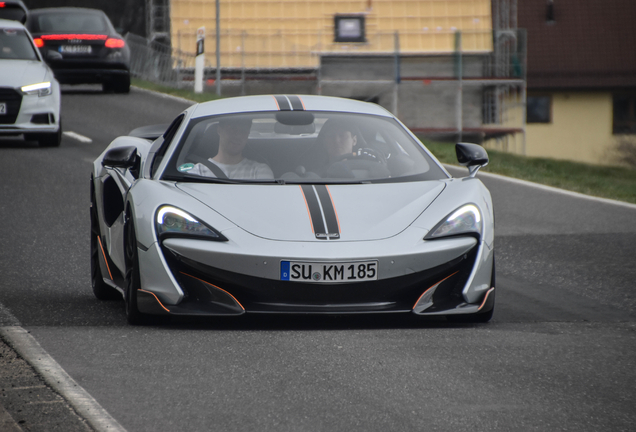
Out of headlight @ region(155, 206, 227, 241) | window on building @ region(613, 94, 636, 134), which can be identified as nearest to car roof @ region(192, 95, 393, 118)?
headlight @ region(155, 206, 227, 241)

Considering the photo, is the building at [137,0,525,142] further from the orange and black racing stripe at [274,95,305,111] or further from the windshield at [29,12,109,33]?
the orange and black racing stripe at [274,95,305,111]

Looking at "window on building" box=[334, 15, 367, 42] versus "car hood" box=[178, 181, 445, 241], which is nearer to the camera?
"car hood" box=[178, 181, 445, 241]

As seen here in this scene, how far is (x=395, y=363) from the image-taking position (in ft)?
16.2

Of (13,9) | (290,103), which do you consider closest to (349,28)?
(13,9)

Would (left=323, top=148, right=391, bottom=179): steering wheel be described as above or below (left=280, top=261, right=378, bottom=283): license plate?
above

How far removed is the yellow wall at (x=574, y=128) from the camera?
1658 inches

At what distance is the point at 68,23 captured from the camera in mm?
23484

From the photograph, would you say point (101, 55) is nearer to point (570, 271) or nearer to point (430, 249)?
point (570, 271)

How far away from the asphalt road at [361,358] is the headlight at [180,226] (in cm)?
52

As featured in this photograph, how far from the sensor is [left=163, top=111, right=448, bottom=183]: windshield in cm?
627

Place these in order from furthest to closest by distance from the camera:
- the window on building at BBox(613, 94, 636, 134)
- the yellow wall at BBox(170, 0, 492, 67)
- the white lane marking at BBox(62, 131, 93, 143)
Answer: the window on building at BBox(613, 94, 636, 134) < the yellow wall at BBox(170, 0, 492, 67) < the white lane marking at BBox(62, 131, 93, 143)

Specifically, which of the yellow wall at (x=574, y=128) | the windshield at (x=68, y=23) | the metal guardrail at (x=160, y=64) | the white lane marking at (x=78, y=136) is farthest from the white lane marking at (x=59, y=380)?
the yellow wall at (x=574, y=128)

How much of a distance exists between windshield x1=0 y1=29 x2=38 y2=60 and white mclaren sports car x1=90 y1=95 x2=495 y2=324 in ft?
34.3

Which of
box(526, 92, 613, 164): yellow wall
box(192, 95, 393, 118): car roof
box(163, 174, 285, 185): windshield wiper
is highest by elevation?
box(192, 95, 393, 118): car roof
